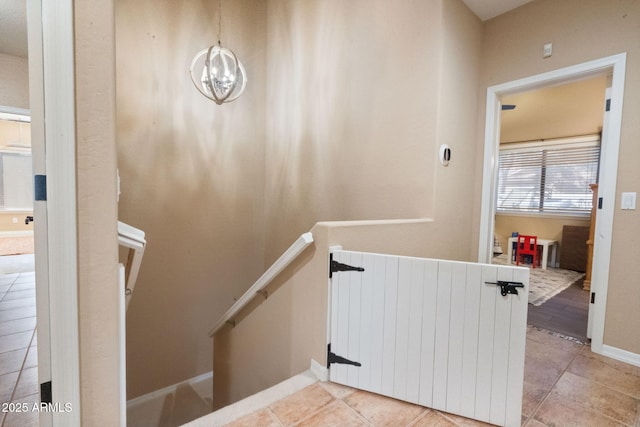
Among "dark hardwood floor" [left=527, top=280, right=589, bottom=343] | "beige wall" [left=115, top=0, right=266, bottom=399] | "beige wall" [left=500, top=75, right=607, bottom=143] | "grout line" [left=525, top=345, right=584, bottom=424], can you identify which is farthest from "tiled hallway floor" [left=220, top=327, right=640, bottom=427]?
"beige wall" [left=500, top=75, right=607, bottom=143]

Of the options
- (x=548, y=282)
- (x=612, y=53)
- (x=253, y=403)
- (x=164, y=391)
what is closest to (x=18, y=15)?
(x=253, y=403)

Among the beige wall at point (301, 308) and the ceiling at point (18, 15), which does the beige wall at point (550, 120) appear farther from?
the beige wall at point (301, 308)

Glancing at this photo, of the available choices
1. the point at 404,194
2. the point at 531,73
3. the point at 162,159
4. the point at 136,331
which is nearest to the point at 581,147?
the point at 531,73

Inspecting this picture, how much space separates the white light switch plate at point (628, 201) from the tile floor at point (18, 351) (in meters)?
3.74

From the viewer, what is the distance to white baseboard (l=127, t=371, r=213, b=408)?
329 centimetres

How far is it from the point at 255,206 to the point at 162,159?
4.32 ft

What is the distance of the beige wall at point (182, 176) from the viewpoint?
3148mm

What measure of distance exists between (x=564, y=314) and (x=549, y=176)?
3.39 m

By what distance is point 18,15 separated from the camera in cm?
262

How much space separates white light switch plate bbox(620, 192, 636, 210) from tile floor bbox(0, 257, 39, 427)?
374cm

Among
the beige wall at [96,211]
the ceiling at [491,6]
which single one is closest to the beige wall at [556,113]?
the ceiling at [491,6]

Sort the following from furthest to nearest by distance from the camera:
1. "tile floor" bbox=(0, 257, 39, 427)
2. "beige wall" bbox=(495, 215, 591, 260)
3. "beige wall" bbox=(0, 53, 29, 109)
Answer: "beige wall" bbox=(495, 215, 591, 260), "beige wall" bbox=(0, 53, 29, 109), "tile floor" bbox=(0, 257, 39, 427)

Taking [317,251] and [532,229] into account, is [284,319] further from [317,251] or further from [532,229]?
[532,229]

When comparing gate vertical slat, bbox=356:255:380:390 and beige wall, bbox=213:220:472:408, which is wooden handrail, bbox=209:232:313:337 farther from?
gate vertical slat, bbox=356:255:380:390
